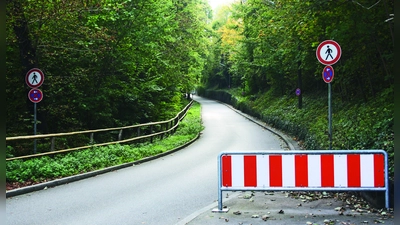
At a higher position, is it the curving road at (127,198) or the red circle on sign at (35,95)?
the red circle on sign at (35,95)

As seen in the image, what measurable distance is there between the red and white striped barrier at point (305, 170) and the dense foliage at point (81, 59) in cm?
878

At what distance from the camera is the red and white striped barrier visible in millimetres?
6715

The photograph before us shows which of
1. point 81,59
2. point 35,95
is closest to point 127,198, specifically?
point 35,95

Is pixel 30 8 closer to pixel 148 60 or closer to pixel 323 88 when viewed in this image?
pixel 148 60

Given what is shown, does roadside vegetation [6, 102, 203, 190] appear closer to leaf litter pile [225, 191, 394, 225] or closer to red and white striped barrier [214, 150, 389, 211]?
leaf litter pile [225, 191, 394, 225]

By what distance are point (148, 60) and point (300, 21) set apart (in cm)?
966

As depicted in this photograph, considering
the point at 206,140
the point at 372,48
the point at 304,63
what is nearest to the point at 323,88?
the point at 304,63

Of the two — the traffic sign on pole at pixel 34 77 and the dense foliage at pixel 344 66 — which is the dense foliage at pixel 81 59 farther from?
the dense foliage at pixel 344 66

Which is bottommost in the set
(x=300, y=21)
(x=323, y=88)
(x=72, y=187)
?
(x=72, y=187)

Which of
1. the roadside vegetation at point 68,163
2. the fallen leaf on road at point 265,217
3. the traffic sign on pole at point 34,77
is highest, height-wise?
the traffic sign on pole at point 34,77

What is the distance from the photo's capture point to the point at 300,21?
14.2 m

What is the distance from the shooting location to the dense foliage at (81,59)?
1359 cm

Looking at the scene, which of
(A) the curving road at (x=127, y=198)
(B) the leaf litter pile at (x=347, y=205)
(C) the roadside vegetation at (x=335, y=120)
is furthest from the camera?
(C) the roadside vegetation at (x=335, y=120)

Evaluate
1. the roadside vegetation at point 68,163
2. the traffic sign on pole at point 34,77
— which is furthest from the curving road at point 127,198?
the traffic sign on pole at point 34,77
